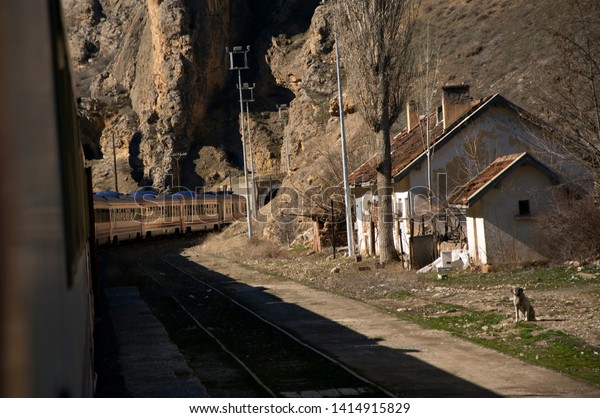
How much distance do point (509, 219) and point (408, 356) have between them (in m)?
14.4

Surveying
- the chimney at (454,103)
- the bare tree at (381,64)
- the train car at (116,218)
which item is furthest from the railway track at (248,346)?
the train car at (116,218)

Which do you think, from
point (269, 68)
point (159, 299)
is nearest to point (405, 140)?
point (159, 299)

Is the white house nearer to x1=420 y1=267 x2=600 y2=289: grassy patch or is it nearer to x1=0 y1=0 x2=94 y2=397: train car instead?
x1=420 y1=267 x2=600 y2=289: grassy patch

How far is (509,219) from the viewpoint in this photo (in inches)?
1078

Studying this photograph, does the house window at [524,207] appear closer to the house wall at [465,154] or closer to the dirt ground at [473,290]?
the dirt ground at [473,290]

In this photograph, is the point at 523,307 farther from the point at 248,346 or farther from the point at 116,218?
the point at 116,218

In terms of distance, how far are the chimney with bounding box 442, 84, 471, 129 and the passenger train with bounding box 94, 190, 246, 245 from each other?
1527cm

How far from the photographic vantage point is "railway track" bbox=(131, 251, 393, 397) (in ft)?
38.7

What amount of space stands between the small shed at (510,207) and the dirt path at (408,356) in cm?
649

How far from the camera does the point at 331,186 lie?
4400 cm

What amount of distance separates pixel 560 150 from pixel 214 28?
72186 mm

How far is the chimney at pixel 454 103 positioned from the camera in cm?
3359

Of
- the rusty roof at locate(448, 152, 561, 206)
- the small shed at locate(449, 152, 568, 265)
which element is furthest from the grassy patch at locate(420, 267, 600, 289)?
the rusty roof at locate(448, 152, 561, 206)

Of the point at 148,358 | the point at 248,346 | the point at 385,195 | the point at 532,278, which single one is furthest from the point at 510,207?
the point at 148,358
